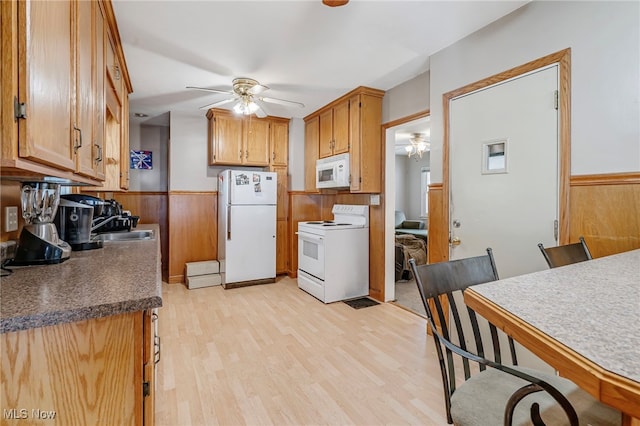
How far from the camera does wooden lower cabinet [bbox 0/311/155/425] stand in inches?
29.8

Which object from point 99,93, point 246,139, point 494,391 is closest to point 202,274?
point 246,139

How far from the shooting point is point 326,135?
4.18 meters

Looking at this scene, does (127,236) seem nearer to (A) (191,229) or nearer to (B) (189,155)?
(A) (191,229)

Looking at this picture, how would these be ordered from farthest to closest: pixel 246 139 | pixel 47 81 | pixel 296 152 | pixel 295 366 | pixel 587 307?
pixel 296 152
pixel 246 139
pixel 295 366
pixel 47 81
pixel 587 307

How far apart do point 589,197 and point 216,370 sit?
255cm

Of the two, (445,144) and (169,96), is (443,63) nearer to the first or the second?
(445,144)

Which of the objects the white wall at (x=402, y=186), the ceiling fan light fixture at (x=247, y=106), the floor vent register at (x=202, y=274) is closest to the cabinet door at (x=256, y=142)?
the ceiling fan light fixture at (x=247, y=106)

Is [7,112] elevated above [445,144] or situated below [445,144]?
below

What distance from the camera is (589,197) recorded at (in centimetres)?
173

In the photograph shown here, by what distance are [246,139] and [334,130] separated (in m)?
1.31

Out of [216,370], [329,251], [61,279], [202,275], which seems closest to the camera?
[61,279]

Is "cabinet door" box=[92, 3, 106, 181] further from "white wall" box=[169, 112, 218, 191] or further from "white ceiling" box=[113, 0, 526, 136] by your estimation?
"white wall" box=[169, 112, 218, 191]

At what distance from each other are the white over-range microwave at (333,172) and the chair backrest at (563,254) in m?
2.46

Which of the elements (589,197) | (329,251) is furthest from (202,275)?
(589,197)
